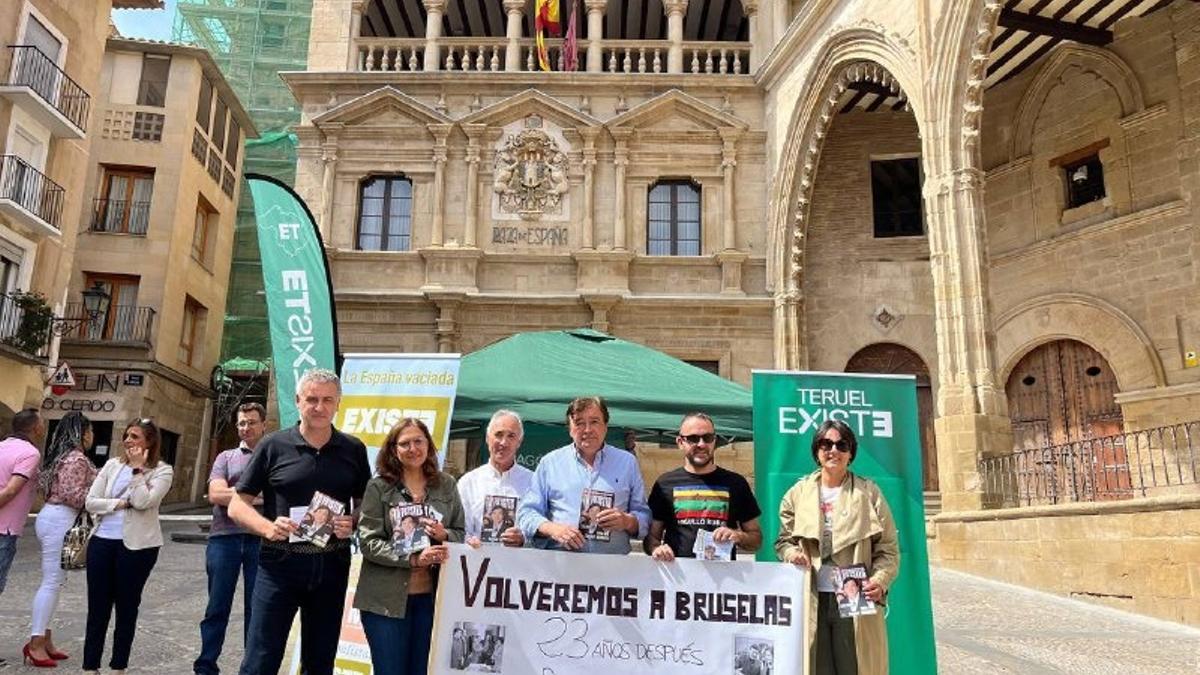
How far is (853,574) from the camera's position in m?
3.94

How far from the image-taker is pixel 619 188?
57.3 ft

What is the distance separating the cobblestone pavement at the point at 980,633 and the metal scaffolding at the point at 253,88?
18.4 meters

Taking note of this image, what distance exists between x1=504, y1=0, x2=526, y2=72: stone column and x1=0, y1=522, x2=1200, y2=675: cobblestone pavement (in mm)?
12799

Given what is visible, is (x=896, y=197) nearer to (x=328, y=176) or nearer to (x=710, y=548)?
(x=328, y=176)

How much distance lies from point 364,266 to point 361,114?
339 cm

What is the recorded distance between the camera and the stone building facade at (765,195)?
45.4ft

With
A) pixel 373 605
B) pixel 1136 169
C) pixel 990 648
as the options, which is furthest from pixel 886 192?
pixel 373 605

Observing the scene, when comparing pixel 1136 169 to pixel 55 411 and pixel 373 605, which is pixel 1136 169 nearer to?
pixel 373 605

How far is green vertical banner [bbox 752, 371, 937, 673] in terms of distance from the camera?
Result: 5.08 metres

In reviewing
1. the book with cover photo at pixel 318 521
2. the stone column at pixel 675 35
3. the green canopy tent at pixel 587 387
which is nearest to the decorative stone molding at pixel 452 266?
the stone column at pixel 675 35

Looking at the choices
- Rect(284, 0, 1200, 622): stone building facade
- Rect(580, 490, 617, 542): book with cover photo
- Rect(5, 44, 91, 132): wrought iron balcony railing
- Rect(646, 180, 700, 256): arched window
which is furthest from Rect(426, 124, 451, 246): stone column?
Rect(580, 490, 617, 542): book with cover photo

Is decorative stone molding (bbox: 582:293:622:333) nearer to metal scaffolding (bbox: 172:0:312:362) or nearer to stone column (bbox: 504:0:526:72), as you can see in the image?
stone column (bbox: 504:0:526:72)

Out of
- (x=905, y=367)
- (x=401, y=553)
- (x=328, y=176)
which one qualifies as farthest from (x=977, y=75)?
(x=328, y=176)

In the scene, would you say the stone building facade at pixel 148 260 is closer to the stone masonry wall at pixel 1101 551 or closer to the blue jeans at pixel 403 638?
the stone masonry wall at pixel 1101 551
